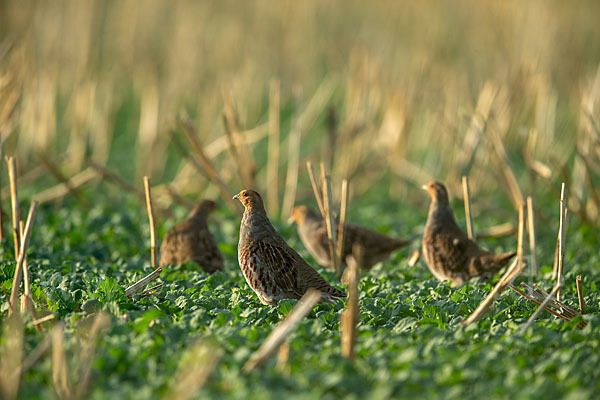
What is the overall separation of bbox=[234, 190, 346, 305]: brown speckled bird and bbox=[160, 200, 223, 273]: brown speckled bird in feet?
3.53

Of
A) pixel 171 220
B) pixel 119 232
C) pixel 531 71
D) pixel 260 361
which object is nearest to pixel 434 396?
pixel 260 361

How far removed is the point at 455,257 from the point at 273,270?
66.6 inches

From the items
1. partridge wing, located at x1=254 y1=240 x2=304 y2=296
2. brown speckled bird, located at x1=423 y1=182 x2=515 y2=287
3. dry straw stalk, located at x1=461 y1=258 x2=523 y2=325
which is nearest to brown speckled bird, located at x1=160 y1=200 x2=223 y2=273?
partridge wing, located at x1=254 y1=240 x2=304 y2=296

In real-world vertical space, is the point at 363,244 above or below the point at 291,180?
below

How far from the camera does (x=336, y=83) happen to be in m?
12.9

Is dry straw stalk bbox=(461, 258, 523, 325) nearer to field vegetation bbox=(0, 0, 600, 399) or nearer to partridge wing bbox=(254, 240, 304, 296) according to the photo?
field vegetation bbox=(0, 0, 600, 399)

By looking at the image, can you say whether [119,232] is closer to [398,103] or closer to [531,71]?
[398,103]

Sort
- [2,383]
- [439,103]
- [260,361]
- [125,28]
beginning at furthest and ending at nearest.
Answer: [125,28]
[439,103]
[260,361]
[2,383]

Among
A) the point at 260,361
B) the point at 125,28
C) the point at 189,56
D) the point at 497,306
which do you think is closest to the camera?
the point at 260,361

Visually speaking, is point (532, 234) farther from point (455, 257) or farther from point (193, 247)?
point (193, 247)

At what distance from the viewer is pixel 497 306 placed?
4.08 meters

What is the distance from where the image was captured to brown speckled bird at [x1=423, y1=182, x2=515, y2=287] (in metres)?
5.07

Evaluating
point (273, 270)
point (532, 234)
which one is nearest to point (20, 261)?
point (273, 270)

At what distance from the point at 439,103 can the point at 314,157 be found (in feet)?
6.20
